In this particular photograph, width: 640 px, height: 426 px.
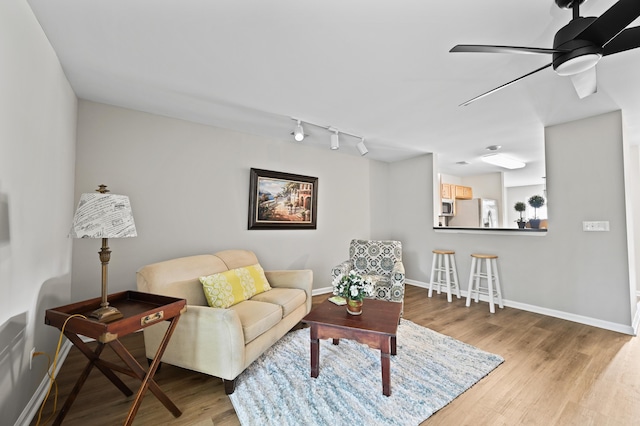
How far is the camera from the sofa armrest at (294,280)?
10.1ft

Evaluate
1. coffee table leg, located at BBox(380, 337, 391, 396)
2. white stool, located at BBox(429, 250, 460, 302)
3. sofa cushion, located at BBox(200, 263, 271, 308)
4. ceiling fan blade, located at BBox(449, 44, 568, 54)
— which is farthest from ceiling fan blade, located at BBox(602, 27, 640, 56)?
white stool, located at BBox(429, 250, 460, 302)

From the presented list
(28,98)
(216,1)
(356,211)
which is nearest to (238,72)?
(216,1)

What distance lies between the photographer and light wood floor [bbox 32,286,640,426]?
166cm

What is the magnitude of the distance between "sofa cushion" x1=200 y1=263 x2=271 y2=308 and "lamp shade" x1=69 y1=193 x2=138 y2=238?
3.23 feet

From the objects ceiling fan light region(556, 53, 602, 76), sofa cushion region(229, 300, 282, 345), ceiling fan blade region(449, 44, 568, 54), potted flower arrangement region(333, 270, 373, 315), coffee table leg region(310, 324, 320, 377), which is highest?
ceiling fan blade region(449, 44, 568, 54)

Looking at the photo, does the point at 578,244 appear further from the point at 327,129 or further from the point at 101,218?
the point at 101,218

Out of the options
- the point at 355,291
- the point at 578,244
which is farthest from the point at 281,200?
the point at 578,244

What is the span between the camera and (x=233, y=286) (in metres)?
2.55

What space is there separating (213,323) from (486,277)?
147 inches

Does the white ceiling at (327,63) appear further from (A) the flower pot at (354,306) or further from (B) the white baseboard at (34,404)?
(B) the white baseboard at (34,404)

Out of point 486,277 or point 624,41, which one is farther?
point 486,277

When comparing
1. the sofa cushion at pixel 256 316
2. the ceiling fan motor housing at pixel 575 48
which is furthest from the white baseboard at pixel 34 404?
the ceiling fan motor housing at pixel 575 48

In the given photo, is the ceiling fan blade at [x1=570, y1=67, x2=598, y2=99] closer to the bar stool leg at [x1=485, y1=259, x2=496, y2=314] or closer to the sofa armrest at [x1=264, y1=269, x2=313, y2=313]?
the bar stool leg at [x1=485, y1=259, x2=496, y2=314]

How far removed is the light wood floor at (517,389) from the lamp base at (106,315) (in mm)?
663
